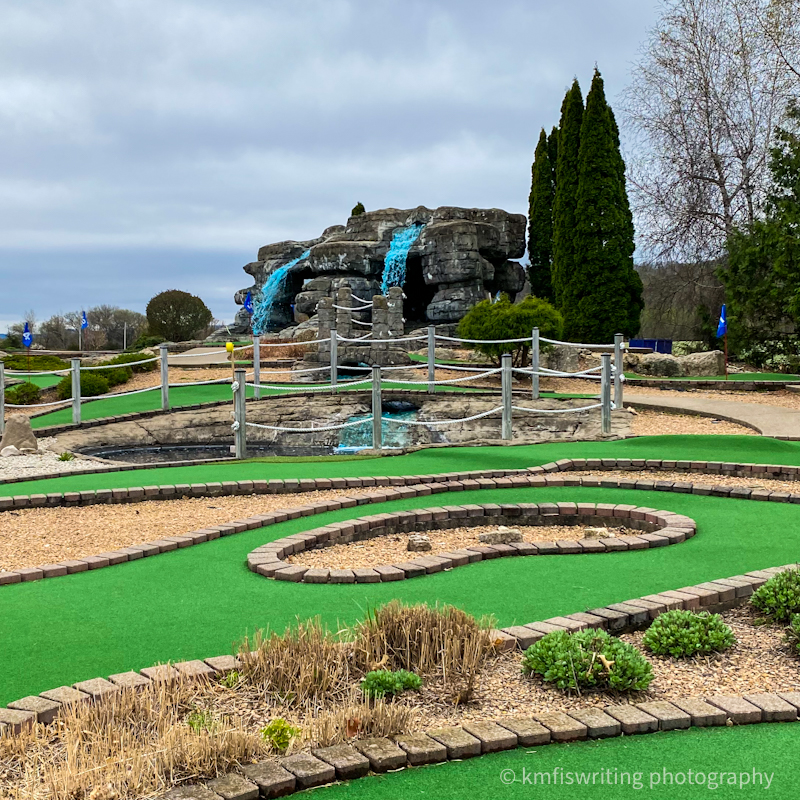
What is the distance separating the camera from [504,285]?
34000 mm

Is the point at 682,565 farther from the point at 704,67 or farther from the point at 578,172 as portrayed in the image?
the point at 704,67

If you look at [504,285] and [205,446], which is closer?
[205,446]

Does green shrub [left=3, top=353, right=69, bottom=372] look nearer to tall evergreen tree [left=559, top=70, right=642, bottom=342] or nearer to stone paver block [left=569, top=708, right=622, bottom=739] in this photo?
tall evergreen tree [left=559, top=70, right=642, bottom=342]

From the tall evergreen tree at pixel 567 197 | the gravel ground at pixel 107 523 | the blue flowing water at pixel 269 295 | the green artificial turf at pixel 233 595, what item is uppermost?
the tall evergreen tree at pixel 567 197

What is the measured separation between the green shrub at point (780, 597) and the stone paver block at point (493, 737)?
6.13ft

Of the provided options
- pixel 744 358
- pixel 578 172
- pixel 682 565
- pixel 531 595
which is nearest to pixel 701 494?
pixel 682 565

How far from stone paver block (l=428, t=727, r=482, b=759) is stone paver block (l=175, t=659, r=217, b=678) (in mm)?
981

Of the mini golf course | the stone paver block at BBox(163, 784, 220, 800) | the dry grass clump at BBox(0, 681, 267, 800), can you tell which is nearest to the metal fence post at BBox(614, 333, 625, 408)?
the mini golf course

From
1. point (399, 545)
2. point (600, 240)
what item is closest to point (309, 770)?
point (399, 545)

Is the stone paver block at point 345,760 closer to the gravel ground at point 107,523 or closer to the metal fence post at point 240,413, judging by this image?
the gravel ground at point 107,523

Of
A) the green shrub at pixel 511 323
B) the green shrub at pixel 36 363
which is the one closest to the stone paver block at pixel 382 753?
the green shrub at pixel 511 323

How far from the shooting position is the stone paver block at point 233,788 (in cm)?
255

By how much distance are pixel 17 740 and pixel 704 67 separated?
29.1 m

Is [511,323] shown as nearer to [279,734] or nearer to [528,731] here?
[528,731]
